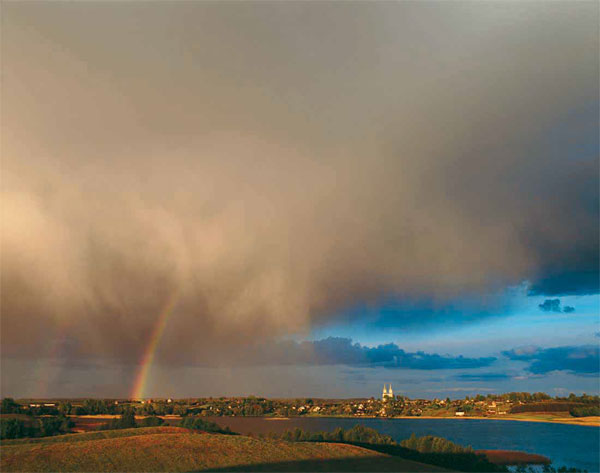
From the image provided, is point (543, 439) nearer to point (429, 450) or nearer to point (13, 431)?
point (429, 450)

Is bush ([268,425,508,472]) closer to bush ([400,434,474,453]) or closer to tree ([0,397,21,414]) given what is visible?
bush ([400,434,474,453])

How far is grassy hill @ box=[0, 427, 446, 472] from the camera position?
40406 millimetres

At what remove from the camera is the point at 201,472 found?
128 ft

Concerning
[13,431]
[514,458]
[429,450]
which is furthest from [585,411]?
[13,431]

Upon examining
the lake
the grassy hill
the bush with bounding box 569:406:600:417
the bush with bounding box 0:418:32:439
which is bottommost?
the lake

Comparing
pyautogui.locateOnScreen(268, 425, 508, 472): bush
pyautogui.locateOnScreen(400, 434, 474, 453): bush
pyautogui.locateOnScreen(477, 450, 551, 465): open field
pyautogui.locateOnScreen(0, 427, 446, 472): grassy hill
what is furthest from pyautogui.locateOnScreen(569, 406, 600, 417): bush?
pyautogui.locateOnScreen(0, 427, 446, 472): grassy hill

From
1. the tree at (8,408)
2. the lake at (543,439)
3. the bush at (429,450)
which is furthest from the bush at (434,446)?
the tree at (8,408)

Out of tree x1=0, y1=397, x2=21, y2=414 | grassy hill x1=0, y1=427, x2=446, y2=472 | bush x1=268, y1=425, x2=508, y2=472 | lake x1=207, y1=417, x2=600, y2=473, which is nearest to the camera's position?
grassy hill x1=0, y1=427, x2=446, y2=472

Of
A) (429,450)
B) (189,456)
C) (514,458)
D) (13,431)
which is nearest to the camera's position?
(189,456)

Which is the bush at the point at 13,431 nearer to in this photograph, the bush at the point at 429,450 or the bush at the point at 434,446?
the bush at the point at 429,450

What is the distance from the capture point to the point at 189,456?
43.4 m

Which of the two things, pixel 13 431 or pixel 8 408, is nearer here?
pixel 13 431

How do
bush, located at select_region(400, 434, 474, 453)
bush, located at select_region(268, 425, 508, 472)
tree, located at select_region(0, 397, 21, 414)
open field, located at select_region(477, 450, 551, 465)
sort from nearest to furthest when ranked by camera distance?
bush, located at select_region(268, 425, 508, 472) → bush, located at select_region(400, 434, 474, 453) → open field, located at select_region(477, 450, 551, 465) → tree, located at select_region(0, 397, 21, 414)

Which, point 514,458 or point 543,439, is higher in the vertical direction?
point 514,458
